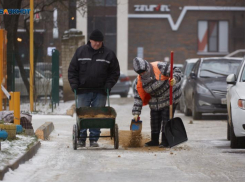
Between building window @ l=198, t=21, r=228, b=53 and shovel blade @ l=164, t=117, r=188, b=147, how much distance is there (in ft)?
136

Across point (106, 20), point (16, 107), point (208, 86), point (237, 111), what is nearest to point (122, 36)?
point (106, 20)

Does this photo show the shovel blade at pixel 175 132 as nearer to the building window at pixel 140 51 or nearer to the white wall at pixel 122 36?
the white wall at pixel 122 36

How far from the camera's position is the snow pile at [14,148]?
8617mm

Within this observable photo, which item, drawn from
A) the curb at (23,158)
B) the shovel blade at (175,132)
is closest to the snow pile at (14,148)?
the curb at (23,158)

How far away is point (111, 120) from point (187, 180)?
9.62ft

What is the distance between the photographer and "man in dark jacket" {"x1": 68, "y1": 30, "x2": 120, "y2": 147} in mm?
11234

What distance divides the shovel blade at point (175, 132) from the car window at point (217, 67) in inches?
302

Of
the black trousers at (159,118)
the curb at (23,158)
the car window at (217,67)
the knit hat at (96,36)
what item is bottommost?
the curb at (23,158)

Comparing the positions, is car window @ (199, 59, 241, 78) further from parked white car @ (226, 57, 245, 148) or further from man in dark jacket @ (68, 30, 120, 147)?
man in dark jacket @ (68, 30, 120, 147)

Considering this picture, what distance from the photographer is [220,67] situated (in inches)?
760

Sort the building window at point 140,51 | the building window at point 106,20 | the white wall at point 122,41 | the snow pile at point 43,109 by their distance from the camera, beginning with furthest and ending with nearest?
the building window at point 140,51 → the white wall at point 122,41 → the building window at point 106,20 → the snow pile at point 43,109

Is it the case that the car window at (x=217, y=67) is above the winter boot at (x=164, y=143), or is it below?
above

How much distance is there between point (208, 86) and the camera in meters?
18.2

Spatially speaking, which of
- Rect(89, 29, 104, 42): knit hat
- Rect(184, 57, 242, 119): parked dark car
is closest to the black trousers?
Rect(89, 29, 104, 42): knit hat
